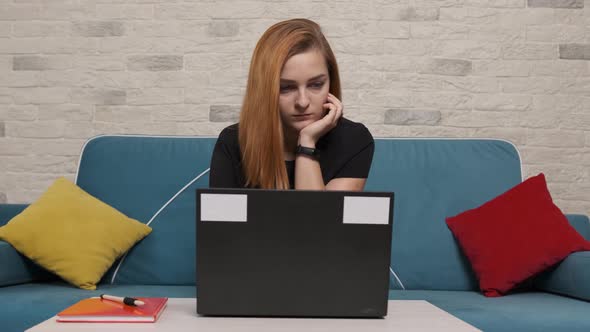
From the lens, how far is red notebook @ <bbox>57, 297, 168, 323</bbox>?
0.96 m

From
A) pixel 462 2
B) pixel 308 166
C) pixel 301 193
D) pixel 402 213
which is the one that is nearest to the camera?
pixel 301 193

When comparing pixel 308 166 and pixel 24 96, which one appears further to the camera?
pixel 24 96

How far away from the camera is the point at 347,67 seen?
108 inches

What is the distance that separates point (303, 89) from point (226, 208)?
0.64 metres

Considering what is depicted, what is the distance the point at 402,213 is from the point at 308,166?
28.2 inches

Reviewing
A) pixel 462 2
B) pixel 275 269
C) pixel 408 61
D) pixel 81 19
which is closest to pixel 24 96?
pixel 81 19

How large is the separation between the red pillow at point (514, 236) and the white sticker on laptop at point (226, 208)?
125cm

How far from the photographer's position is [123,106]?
2752 millimetres

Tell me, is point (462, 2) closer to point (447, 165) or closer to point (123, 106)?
point (447, 165)

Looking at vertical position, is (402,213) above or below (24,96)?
below

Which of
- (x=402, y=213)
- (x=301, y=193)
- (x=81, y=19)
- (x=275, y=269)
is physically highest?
(x=81, y=19)

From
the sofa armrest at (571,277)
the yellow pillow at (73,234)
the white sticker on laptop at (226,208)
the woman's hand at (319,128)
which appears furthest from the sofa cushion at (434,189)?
the white sticker on laptop at (226,208)

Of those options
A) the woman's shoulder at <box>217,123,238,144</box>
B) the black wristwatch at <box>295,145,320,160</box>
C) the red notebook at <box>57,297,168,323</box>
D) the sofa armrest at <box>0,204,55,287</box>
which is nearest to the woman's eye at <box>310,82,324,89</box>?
the black wristwatch at <box>295,145,320,160</box>

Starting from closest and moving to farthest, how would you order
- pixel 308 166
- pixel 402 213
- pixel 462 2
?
pixel 308 166
pixel 402 213
pixel 462 2
